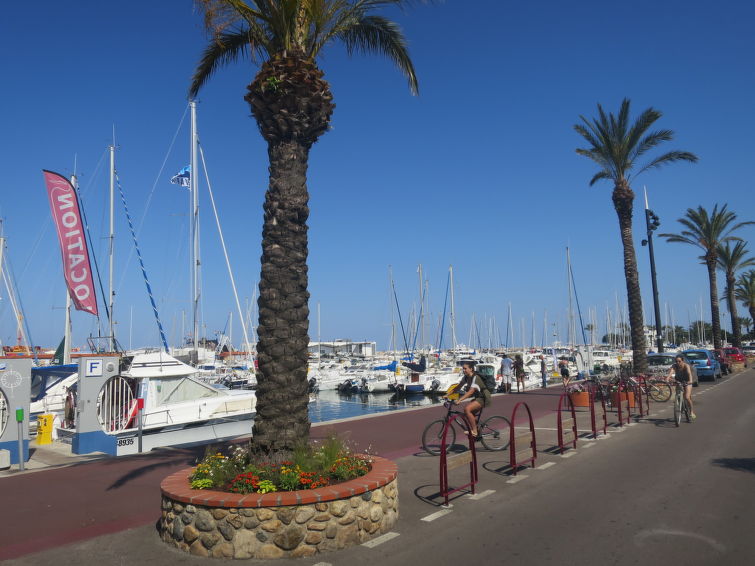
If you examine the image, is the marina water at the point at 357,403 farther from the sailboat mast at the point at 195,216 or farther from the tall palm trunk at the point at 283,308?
the tall palm trunk at the point at 283,308

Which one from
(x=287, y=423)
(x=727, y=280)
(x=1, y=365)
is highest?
(x=727, y=280)

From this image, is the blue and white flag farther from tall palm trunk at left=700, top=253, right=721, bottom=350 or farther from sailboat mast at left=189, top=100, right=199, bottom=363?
tall palm trunk at left=700, top=253, right=721, bottom=350

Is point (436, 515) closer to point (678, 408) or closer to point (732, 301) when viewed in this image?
point (678, 408)

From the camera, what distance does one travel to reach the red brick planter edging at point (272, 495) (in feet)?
18.0

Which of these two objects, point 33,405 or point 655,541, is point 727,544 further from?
point 33,405

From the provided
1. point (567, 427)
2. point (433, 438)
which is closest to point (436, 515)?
point (433, 438)

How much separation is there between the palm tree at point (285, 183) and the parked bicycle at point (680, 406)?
10.4m

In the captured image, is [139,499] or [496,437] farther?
[496,437]

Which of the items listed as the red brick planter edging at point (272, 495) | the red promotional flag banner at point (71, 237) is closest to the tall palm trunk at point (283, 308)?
the red brick planter edging at point (272, 495)

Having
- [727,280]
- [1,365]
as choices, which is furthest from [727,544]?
[727,280]

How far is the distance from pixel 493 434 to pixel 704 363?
2229 centimetres

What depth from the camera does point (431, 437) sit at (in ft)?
34.6

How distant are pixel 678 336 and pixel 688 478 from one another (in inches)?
5343

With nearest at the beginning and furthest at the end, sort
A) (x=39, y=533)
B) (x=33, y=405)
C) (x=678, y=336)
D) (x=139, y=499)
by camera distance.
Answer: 1. (x=39, y=533)
2. (x=139, y=499)
3. (x=33, y=405)
4. (x=678, y=336)
